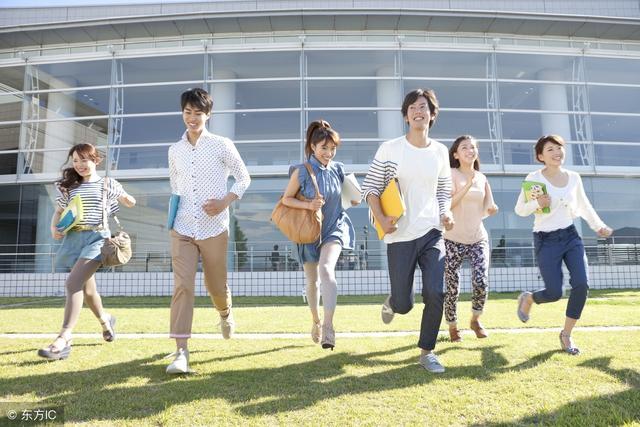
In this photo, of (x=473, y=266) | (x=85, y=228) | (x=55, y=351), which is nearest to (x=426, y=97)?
(x=473, y=266)

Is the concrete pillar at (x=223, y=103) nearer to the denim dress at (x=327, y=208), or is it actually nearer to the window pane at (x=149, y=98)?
the window pane at (x=149, y=98)

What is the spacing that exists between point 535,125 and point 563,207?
1281cm

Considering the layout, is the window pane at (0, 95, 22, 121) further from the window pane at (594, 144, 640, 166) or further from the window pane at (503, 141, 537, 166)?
the window pane at (594, 144, 640, 166)

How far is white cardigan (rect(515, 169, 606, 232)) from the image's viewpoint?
3920 mm

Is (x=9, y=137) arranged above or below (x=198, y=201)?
above

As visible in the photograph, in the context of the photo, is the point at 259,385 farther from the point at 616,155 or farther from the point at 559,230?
the point at 616,155

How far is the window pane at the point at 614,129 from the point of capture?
15.2 m

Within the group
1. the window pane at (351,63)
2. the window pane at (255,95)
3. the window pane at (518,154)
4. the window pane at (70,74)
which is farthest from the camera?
the window pane at (70,74)

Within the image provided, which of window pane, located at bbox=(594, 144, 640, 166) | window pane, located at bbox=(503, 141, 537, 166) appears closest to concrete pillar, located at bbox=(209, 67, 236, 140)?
window pane, located at bbox=(503, 141, 537, 166)

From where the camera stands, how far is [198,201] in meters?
3.45

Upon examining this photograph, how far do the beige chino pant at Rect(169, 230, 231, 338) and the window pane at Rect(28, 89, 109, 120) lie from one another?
46.1 ft

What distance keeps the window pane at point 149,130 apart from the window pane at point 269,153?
2502 millimetres

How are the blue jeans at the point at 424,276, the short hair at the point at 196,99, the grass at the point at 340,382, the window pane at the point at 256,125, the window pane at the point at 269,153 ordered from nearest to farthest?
the grass at the point at 340,382 → the blue jeans at the point at 424,276 → the short hair at the point at 196,99 → the window pane at the point at 269,153 → the window pane at the point at 256,125

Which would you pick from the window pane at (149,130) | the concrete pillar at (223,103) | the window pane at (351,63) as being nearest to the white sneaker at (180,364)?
the concrete pillar at (223,103)
